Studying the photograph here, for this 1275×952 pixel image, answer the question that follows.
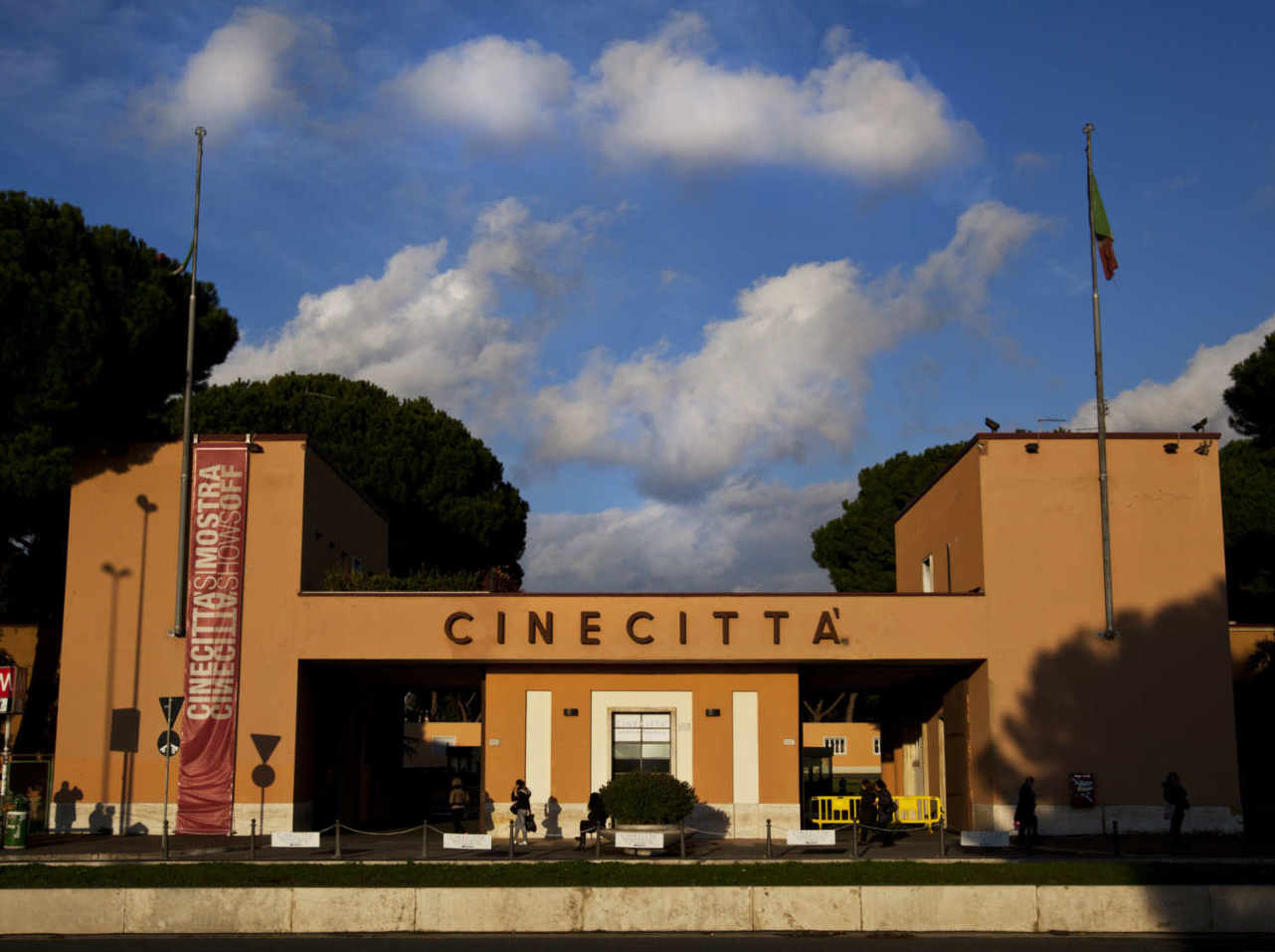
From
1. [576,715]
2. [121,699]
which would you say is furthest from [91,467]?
[576,715]

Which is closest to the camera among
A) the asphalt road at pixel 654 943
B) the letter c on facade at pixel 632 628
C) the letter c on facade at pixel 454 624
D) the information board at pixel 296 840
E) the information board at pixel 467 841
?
the asphalt road at pixel 654 943

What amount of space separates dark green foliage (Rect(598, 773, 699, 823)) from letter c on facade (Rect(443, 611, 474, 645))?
6.21 metres

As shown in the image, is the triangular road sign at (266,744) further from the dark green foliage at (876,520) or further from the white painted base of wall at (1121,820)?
the dark green foliage at (876,520)

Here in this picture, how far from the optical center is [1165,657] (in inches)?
1114

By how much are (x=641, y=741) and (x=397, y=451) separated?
23.0 m

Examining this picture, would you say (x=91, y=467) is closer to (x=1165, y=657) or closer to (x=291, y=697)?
(x=291, y=697)

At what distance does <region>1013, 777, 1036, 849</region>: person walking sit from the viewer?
2606 centimetres

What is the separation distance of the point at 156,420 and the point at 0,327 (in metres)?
4.48

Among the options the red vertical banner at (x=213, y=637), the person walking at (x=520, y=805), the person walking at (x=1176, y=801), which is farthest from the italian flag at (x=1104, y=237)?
the red vertical banner at (x=213, y=637)

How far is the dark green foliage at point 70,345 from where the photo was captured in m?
29.0

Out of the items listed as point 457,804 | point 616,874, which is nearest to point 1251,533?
point 457,804

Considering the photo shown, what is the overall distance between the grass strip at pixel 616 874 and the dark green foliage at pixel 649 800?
11.2ft

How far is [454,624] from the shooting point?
29234mm

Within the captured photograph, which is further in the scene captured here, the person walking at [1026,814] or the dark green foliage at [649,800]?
the person walking at [1026,814]
